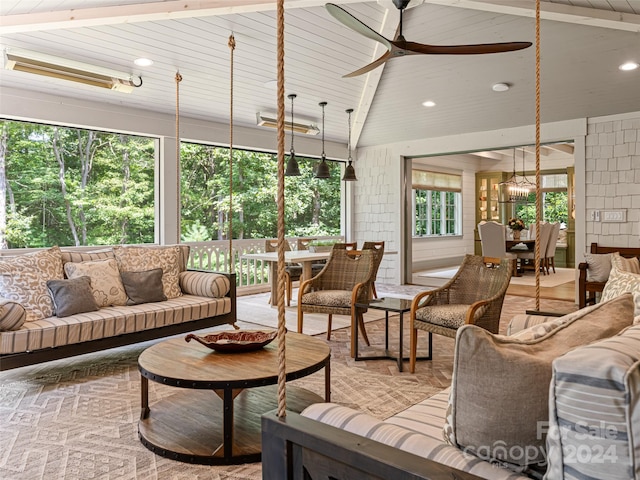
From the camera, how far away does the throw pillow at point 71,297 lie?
3.54 m

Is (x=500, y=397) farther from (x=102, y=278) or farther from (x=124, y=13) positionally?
(x=124, y=13)

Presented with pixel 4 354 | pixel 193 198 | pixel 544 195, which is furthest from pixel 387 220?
pixel 4 354

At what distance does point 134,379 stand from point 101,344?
1.19 feet

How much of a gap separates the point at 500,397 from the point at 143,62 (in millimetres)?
5218

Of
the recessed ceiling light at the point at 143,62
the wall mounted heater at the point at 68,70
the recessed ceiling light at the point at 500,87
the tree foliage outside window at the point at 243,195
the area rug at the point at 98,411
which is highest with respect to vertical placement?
the recessed ceiling light at the point at 500,87

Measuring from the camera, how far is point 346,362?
3908 millimetres

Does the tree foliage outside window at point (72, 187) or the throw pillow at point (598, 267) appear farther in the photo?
the tree foliage outside window at point (72, 187)

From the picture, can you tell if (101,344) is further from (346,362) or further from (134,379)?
(346,362)

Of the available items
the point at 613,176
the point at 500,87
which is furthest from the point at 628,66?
the point at 613,176

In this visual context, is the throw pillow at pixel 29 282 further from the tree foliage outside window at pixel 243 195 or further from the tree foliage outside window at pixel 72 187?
the tree foliage outside window at pixel 243 195

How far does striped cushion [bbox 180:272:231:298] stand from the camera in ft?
14.5

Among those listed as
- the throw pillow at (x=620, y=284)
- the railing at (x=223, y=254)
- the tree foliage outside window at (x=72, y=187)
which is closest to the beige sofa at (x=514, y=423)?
the throw pillow at (x=620, y=284)

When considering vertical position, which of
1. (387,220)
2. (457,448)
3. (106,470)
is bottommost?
(106,470)

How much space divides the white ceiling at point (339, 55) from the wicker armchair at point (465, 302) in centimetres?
240
